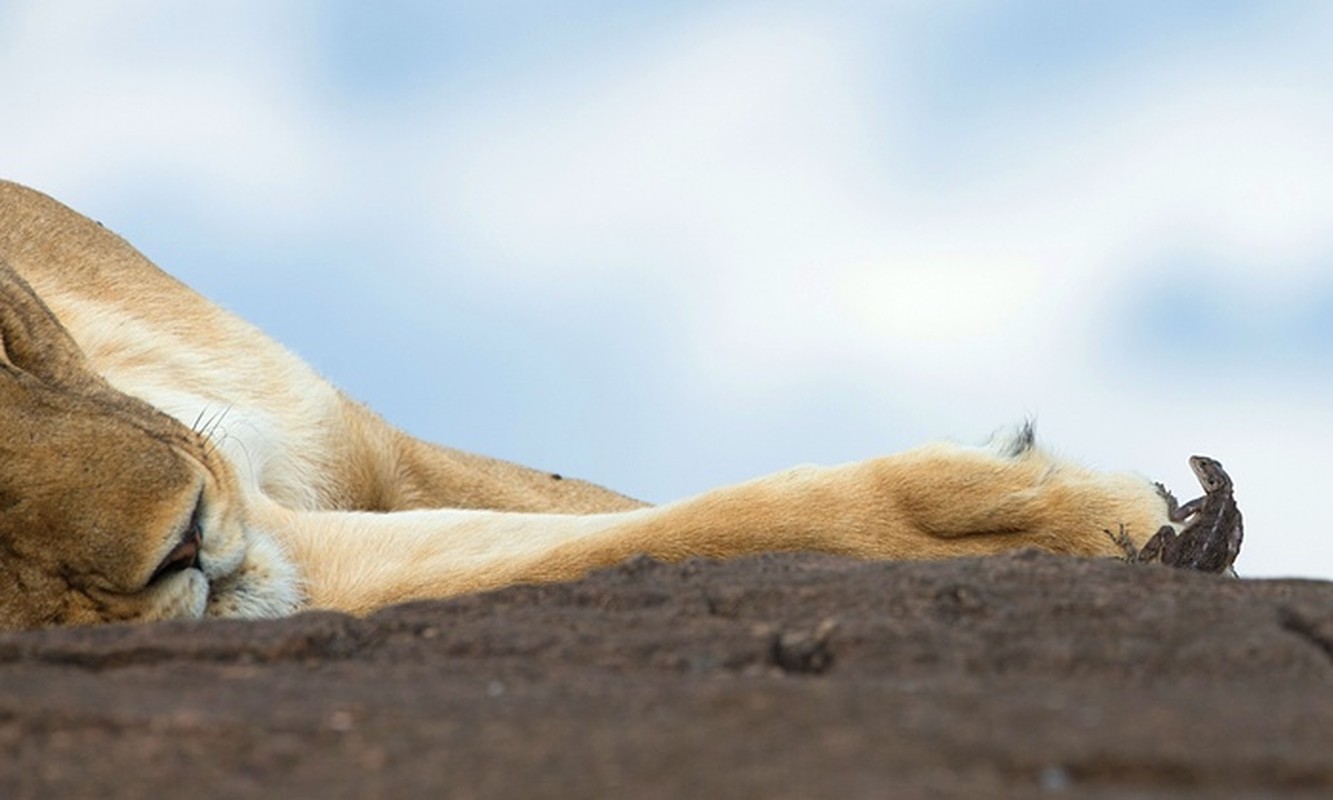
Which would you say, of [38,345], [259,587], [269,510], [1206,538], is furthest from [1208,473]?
[38,345]

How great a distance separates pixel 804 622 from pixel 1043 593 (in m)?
0.38

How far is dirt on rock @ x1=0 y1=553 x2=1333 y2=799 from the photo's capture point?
1.83m

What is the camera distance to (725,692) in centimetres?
211

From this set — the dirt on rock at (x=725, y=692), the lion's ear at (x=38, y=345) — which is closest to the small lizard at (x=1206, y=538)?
the dirt on rock at (x=725, y=692)

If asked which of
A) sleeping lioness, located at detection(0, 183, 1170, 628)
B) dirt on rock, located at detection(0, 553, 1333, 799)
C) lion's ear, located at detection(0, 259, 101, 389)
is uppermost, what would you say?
lion's ear, located at detection(0, 259, 101, 389)

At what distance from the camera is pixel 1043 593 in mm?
2695

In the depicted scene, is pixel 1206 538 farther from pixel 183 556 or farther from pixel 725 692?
pixel 725 692

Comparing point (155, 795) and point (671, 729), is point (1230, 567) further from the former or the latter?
point (155, 795)

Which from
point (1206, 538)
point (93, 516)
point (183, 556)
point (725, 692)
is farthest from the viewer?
point (1206, 538)

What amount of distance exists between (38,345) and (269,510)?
773 millimetres

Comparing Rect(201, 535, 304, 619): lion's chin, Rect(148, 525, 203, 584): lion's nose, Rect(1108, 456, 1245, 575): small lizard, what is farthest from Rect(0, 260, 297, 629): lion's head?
Rect(1108, 456, 1245, 575): small lizard

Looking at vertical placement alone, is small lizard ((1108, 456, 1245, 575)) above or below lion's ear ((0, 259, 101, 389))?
below

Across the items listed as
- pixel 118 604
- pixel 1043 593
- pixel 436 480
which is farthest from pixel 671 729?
pixel 436 480

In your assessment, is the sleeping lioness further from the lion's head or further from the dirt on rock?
the dirt on rock
